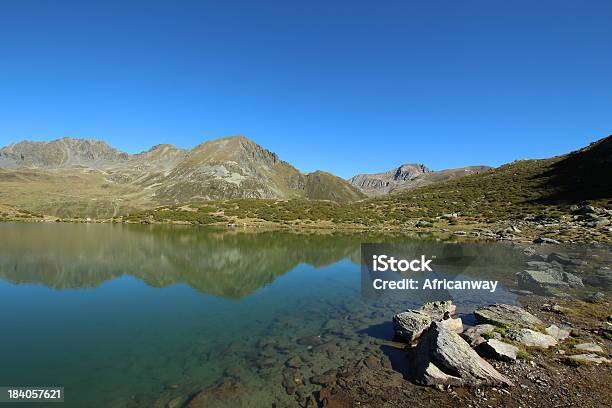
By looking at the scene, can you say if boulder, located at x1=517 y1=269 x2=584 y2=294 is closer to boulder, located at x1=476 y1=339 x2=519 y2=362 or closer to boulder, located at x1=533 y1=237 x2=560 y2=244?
boulder, located at x1=476 y1=339 x2=519 y2=362

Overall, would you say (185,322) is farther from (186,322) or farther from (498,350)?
(498,350)

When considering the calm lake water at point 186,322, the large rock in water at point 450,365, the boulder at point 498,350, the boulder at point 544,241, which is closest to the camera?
the large rock in water at point 450,365

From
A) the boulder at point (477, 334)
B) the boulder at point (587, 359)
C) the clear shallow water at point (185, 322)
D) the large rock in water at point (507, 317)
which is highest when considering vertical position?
the large rock in water at point (507, 317)

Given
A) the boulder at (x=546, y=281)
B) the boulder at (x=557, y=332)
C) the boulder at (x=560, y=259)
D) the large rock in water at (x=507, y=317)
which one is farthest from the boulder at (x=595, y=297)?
the boulder at (x=560, y=259)

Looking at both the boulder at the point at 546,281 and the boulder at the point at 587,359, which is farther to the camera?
the boulder at the point at 546,281

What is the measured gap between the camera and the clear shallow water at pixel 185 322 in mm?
14734

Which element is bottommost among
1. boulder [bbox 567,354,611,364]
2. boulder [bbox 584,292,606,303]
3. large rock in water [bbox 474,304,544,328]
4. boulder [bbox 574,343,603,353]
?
boulder [bbox 567,354,611,364]

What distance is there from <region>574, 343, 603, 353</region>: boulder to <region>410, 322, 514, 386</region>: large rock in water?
19.6 ft

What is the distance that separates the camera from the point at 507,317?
2048 cm

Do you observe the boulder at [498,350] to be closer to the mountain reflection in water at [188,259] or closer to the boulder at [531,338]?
the boulder at [531,338]

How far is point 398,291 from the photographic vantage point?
1239 inches

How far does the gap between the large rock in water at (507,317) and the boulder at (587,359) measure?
10.5 feet

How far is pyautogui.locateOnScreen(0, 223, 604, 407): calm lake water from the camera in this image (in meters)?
14.7

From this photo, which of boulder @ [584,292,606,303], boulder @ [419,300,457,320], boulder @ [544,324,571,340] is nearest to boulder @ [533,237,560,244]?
boulder @ [584,292,606,303]
